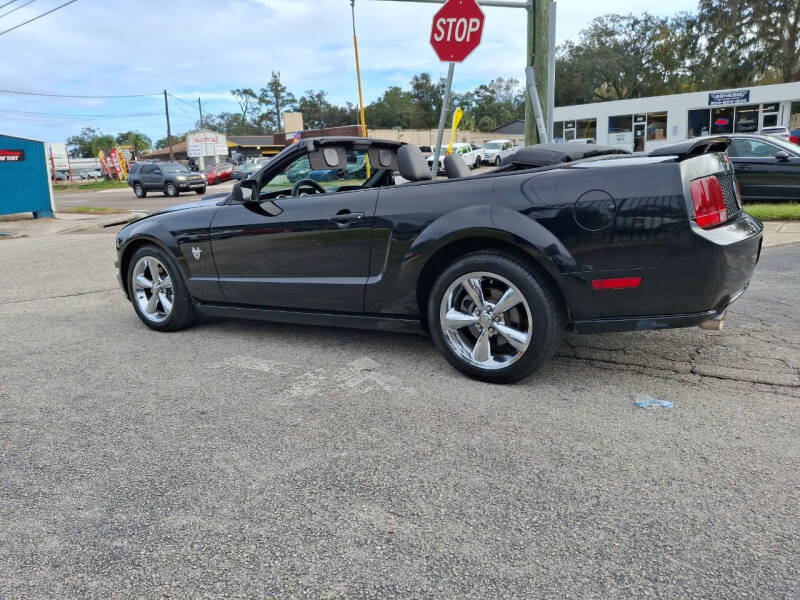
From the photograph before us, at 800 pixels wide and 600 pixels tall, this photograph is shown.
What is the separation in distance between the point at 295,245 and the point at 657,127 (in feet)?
119

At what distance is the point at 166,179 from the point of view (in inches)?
1207

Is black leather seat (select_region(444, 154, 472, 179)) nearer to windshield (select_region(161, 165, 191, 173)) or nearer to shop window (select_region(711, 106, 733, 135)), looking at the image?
windshield (select_region(161, 165, 191, 173))

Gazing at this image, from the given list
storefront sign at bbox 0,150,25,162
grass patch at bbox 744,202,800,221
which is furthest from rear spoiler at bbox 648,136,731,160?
storefront sign at bbox 0,150,25,162

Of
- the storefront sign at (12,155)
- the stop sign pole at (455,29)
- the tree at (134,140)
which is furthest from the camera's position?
the tree at (134,140)

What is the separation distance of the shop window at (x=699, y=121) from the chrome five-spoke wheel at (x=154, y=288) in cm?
3501

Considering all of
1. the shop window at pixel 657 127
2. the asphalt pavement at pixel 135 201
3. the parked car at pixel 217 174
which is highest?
the shop window at pixel 657 127

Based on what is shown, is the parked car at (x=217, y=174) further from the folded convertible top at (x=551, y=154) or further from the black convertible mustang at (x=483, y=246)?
the folded convertible top at (x=551, y=154)

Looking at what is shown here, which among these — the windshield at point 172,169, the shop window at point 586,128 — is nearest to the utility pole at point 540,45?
the windshield at point 172,169

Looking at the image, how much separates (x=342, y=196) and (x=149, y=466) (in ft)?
6.89

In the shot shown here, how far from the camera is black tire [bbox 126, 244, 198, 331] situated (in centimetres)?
515

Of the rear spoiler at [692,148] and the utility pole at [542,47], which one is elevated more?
the utility pole at [542,47]

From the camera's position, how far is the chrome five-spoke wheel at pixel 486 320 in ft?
11.9

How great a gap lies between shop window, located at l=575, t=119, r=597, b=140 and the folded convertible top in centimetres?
3684

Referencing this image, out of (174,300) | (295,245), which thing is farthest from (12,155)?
(295,245)
